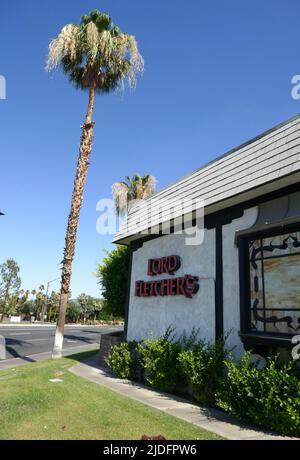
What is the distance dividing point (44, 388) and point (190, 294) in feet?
14.6

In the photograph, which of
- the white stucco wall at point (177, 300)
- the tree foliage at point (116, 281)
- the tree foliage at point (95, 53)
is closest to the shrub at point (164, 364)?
the white stucco wall at point (177, 300)

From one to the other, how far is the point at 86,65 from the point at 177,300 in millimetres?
11807

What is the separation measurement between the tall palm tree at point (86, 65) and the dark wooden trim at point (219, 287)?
8266mm

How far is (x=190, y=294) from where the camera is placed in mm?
9305

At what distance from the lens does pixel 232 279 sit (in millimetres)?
8055

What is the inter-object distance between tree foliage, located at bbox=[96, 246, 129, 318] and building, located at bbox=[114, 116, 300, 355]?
493 cm

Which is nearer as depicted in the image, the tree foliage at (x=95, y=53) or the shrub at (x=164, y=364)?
the shrub at (x=164, y=364)

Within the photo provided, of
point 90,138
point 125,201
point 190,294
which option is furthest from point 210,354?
point 125,201

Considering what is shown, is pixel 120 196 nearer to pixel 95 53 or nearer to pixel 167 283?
pixel 95 53

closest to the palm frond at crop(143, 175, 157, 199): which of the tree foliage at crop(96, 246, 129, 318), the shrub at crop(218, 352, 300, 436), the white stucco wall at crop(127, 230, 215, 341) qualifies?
the tree foliage at crop(96, 246, 129, 318)

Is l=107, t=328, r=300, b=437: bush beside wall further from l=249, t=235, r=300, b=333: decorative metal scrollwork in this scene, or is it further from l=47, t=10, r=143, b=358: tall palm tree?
l=47, t=10, r=143, b=358: tall palm tree

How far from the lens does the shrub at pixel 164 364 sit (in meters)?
8.59

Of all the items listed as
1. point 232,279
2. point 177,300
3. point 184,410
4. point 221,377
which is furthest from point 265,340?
point 177,300

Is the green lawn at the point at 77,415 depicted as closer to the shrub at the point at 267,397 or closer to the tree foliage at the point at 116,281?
the shrub at the point at 267,397
